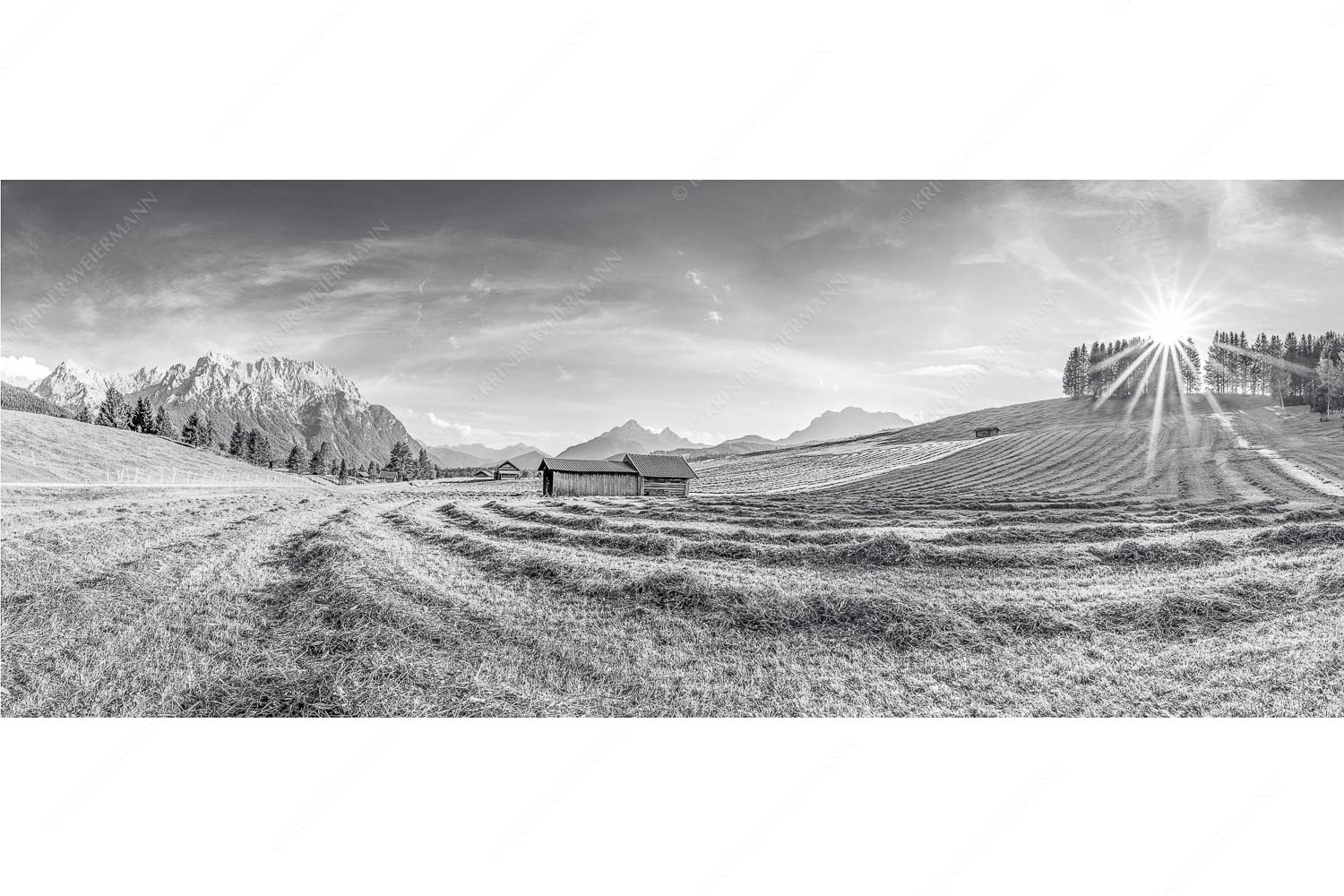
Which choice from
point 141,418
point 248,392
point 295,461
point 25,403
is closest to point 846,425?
point 248,392

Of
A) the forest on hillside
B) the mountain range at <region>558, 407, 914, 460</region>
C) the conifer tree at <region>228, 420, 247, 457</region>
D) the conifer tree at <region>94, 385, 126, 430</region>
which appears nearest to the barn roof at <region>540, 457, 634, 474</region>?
the mountain range at <region>558, 407, 914, 460</region>

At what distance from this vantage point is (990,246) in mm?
6996

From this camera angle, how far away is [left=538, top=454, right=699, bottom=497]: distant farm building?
10805mm

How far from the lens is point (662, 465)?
11062 millimetres

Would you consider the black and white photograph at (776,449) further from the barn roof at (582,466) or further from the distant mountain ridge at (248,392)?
the barn roof at (582,466)

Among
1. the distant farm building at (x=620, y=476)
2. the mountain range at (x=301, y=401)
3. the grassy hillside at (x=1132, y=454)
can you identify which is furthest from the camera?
the distant farm building at (x=620, y=476)

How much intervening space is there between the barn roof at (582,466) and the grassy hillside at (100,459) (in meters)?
10.1

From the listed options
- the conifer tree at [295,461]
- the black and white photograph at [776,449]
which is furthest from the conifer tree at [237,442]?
the black and white photograph at [776,449]

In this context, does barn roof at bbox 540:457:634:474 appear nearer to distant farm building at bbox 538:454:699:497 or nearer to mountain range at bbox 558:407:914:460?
distant farm building at bbox 538:454:699:497

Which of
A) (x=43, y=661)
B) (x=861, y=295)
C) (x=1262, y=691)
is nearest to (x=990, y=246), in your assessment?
(x=861, y=295)

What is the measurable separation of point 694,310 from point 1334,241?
8.08 metres

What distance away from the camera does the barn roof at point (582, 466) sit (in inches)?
487

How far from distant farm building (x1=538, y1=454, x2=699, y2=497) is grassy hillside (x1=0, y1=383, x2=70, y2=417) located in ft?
32.8

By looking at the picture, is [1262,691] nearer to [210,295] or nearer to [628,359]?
[628,359]
